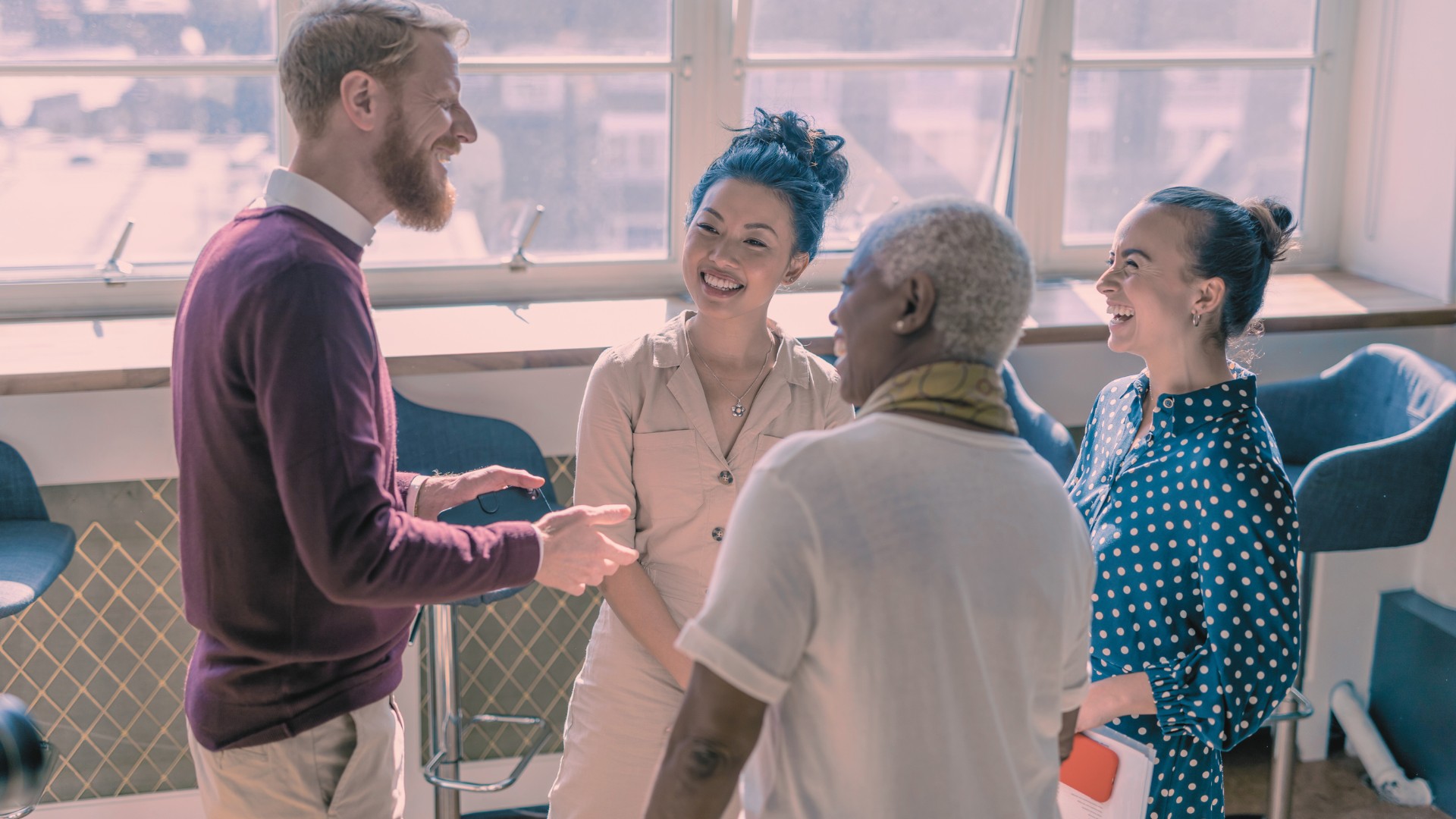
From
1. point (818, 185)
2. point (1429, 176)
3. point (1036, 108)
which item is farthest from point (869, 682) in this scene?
point (1429, 176)

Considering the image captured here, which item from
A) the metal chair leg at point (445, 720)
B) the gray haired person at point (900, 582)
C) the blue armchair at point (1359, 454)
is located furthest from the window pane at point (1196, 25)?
the gray haired person at point (900, 582)

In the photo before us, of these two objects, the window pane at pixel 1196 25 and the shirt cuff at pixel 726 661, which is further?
the window pane at pixel 1196 25

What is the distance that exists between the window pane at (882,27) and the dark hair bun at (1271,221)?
179 centimetres

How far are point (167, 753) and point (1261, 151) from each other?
3.67m

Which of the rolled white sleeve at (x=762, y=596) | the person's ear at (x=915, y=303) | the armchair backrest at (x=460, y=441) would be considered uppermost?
the person's ear at (x=915, y=303)

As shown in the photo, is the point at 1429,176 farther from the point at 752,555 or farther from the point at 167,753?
the point at 167,753

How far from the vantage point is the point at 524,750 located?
3.35m

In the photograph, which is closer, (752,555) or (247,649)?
(752,555)

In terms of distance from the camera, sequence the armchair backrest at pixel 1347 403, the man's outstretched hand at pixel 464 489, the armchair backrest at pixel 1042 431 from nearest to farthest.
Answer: the man's outstretched hand at pixel 464 489, the armchair backrest at pixel 1042 431, the armchair backrest at pixel 1347 403

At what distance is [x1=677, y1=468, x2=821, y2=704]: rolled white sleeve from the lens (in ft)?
3.65

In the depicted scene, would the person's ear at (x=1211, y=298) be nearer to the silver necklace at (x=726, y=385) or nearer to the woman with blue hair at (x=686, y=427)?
the woman with blue hair at (x=686, y=427)

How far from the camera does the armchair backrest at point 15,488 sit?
2779 millimetres

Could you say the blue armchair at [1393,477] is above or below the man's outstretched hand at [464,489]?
below

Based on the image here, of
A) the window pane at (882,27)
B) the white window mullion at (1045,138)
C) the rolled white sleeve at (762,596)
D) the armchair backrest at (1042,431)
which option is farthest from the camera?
the white window mullion at (1045,138)
